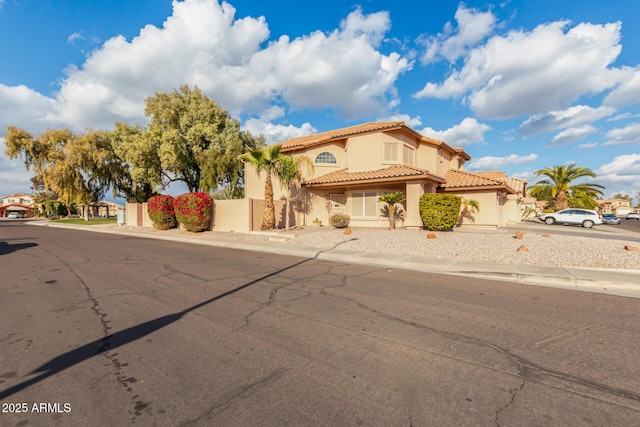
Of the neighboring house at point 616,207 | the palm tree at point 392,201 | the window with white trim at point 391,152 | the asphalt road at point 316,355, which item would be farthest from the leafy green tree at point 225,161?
the neighboring house at point 616,207

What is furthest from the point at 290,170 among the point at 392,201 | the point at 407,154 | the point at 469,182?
the point at 469,182

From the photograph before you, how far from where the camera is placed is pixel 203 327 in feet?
14.9

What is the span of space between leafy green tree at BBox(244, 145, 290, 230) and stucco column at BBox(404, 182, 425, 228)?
7594 millimetres

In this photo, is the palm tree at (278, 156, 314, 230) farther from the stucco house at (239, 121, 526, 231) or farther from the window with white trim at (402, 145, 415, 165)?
the window with white trim at (402, 145, 415, 165)

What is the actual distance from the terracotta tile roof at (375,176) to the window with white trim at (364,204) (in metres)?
1.44

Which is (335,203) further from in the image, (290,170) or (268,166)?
(268,166)

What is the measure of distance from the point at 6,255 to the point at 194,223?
→ 29.8 feet

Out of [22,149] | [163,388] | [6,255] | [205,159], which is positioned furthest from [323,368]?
[22,149]

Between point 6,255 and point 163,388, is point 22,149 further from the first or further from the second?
point 163,388

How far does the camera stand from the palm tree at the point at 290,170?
18.4m

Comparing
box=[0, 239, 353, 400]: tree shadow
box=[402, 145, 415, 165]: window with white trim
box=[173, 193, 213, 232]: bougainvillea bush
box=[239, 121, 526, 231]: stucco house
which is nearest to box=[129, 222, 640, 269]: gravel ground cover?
box=[239, 121, 526, 231]: stucco house

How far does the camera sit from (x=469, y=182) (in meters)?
19.7

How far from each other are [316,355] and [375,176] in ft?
49.9

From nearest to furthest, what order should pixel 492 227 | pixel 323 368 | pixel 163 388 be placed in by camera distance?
pixel 163 388, pixel 323 368, pixel 492 227
